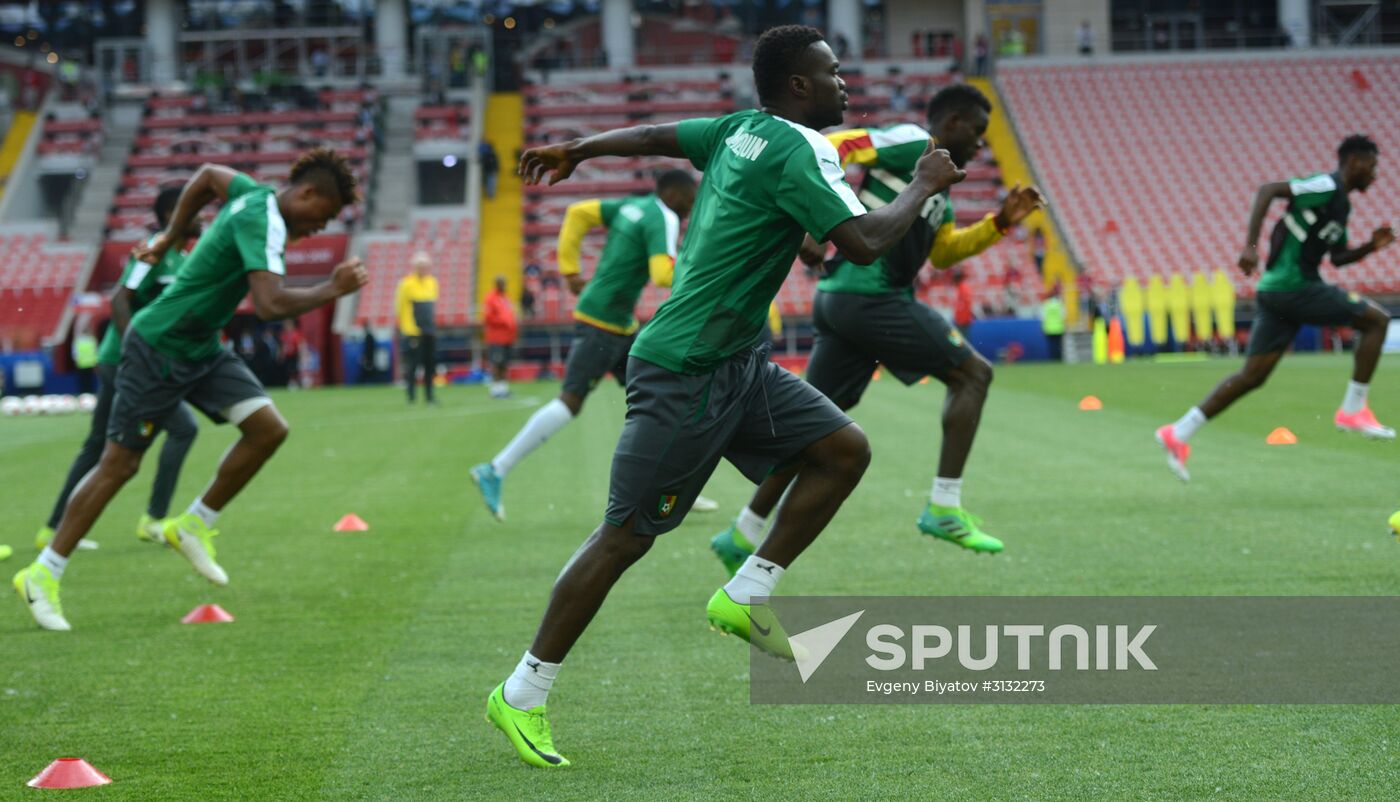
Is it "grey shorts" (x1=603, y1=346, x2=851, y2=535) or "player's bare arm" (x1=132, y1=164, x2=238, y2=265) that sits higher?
"player's bare arm" (x1=132, y1=164, x2=238, y2=265)

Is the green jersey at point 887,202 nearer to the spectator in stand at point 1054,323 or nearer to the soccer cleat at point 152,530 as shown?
the soccer cleat at point 152,530

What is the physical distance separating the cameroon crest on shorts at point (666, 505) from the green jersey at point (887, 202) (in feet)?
8.87

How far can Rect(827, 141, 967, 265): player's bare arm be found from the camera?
4.24 meters

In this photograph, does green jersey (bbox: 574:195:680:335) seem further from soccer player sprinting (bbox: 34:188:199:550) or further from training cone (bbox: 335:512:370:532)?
soccer player sprinting (bbox: 34:188:199:550)

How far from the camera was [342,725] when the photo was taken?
15.6 feet

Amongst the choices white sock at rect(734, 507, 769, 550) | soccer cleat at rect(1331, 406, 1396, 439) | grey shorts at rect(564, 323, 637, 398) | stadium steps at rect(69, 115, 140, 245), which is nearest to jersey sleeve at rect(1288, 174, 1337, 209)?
soccer cleat at rect(1331, 406, 1396, 439)

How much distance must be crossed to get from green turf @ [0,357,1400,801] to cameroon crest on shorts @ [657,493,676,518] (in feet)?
2.13

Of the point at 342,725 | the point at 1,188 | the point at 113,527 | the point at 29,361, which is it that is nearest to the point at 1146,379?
the point at 113,527

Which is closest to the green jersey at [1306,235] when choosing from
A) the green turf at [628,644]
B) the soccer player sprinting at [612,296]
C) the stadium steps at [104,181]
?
the green turf at [628,644]

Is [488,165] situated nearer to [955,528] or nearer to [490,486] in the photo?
[490,486]

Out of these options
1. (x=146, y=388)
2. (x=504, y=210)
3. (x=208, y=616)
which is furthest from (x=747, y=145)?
(x=504, y=210)

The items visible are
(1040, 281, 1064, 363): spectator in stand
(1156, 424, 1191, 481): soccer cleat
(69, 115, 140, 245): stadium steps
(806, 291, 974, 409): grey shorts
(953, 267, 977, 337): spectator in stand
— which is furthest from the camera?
(69, 115, 140, 245): stadium steps

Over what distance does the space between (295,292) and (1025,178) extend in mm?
38391

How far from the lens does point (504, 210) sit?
140 ft
